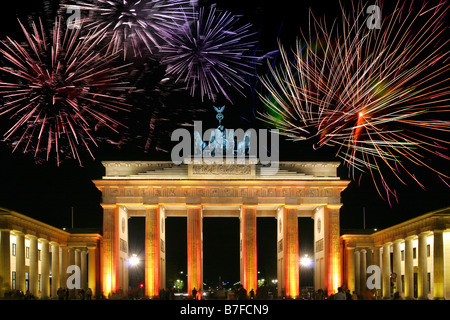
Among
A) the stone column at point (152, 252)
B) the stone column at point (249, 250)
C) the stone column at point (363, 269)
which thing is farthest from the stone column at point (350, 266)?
the stone column at point (152, 252)

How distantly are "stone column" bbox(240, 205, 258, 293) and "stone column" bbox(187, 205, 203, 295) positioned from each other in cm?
417

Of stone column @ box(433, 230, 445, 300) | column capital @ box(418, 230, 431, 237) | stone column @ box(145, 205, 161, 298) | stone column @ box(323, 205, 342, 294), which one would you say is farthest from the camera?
stone column @ box(145, 205, 161, 298)

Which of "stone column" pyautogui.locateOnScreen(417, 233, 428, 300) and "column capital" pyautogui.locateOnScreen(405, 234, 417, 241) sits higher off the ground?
"column capital" pyautogui.locateOnScreen(405, 234, 417, 241)

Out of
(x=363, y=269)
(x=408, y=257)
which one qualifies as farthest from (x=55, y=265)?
(x=408, y=257)

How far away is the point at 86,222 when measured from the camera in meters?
78.7

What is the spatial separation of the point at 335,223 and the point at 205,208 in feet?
43.3

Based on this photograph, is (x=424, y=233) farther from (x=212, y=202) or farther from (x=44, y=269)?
(x=44, y=269)

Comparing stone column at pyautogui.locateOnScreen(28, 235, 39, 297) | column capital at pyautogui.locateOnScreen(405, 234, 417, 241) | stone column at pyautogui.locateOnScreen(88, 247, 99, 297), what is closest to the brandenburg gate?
stone column at pyautogui.locateOnScreen(88, 247, 99, 297)

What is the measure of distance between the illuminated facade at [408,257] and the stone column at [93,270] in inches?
987

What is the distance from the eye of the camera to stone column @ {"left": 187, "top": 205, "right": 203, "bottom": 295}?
189ft

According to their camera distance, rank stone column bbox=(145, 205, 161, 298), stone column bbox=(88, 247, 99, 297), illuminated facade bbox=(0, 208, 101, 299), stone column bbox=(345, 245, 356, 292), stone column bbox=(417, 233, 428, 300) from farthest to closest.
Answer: stone column bbox=(345, 245, 356, 292) → stone column bbox=(88, 247, 99, 297) → stone column bbox=(145, 205, 161, 298) → stone column bbox=(417, 233, 428, 300) → illuminated facade bbox=(0, 208, 101, 299)

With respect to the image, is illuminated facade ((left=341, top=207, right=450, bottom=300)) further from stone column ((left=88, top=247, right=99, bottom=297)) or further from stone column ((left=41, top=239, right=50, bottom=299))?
stone column ((left=41, top=239, right=50, bottom=299))

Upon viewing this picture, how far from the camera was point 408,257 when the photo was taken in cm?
5512
